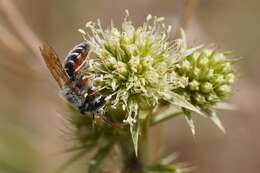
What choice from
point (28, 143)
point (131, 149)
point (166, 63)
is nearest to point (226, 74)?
point (166, 63)

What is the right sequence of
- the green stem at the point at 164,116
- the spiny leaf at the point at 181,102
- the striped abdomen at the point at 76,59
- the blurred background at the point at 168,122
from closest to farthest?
the spiny leaf at the point at 181,102
the striped abdomen at the point at 76,59
the green stem at the point at 164,116
the blurred background at the point at 168,122

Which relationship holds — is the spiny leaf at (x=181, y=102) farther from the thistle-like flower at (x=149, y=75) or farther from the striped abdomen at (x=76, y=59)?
the striped abdomen at (x=76, y=59)

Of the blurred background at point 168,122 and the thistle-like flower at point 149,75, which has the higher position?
the blurred background at point 168,122

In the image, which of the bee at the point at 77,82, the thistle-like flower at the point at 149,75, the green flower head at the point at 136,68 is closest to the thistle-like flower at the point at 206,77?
the thistle-like flower at the point at 149,75

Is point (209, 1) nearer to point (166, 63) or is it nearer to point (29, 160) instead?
point (29, 160)

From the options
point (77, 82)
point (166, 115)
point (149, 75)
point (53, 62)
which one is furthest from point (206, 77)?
point (53, 62)
